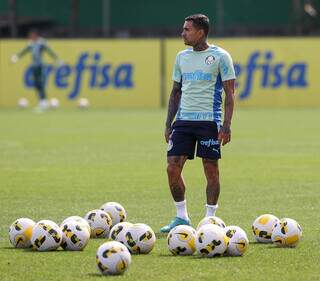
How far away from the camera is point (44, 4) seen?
55750 mm

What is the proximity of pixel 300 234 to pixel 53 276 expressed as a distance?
2.70 m

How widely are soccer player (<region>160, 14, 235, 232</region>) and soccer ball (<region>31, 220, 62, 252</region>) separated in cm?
179

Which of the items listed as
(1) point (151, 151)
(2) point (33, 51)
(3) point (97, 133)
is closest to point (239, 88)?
(2) point (33, 51)

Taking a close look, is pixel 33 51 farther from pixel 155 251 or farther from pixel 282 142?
pixel 155 251

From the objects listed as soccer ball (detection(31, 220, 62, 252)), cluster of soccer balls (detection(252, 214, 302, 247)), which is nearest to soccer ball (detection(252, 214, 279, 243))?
cluster of soccer balls (detection(252, 214, 302, 247))

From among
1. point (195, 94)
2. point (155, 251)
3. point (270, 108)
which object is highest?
point (195, 94)

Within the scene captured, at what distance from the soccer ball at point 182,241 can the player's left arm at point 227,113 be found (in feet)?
6.11

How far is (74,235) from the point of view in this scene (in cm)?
1087

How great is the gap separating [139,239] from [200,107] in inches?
91.2

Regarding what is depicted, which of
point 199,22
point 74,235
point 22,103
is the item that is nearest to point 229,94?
point 199,22

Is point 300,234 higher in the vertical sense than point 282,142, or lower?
higher

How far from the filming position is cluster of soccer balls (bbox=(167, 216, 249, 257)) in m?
10.4

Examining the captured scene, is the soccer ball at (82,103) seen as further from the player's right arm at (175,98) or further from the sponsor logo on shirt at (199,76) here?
the sponsor logo on shirt at (199,76)

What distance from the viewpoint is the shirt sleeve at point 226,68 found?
1234 cm
